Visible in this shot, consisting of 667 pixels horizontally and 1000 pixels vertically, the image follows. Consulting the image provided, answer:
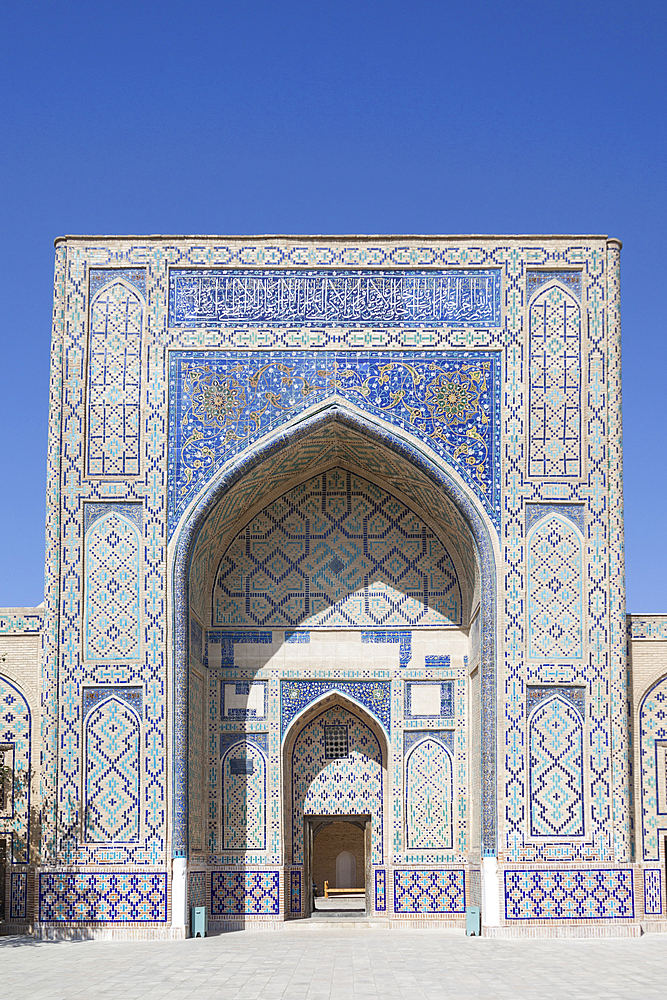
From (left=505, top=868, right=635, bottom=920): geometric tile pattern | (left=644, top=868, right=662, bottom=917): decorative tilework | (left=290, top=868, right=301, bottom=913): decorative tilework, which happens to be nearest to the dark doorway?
(left=290, top=868, right=301, bottom=913): decorative tilework

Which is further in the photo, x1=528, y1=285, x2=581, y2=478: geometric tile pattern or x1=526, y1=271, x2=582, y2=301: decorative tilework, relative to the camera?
x1=526, y1=271, x2=582, y2=301: decorative tilework

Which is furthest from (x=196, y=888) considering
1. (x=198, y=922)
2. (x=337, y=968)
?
(x=337, y=968)

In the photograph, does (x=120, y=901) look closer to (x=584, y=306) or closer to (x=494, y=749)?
(x=494, y=749)

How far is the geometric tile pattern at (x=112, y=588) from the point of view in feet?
30.9

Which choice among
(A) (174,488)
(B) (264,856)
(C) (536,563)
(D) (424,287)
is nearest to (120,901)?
(B) (264,856)

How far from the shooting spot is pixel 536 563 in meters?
9.52

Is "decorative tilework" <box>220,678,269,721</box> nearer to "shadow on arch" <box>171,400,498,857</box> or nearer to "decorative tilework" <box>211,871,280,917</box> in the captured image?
"shadow on arch" <box>171,400,498,857</box>

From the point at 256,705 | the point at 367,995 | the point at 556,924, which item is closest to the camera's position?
the point at 367,995

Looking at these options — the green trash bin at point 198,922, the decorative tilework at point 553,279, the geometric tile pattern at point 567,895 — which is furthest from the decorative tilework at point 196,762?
the decorative tilework at point 553,279

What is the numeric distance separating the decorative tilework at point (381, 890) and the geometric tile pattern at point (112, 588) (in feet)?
8.64

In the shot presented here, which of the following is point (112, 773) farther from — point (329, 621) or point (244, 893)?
point (329, 621)

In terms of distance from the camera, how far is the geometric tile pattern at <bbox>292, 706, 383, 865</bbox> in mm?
10234

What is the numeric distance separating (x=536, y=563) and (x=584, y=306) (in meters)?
2.05

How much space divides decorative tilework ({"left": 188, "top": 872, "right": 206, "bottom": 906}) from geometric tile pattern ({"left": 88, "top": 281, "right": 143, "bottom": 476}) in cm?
303
